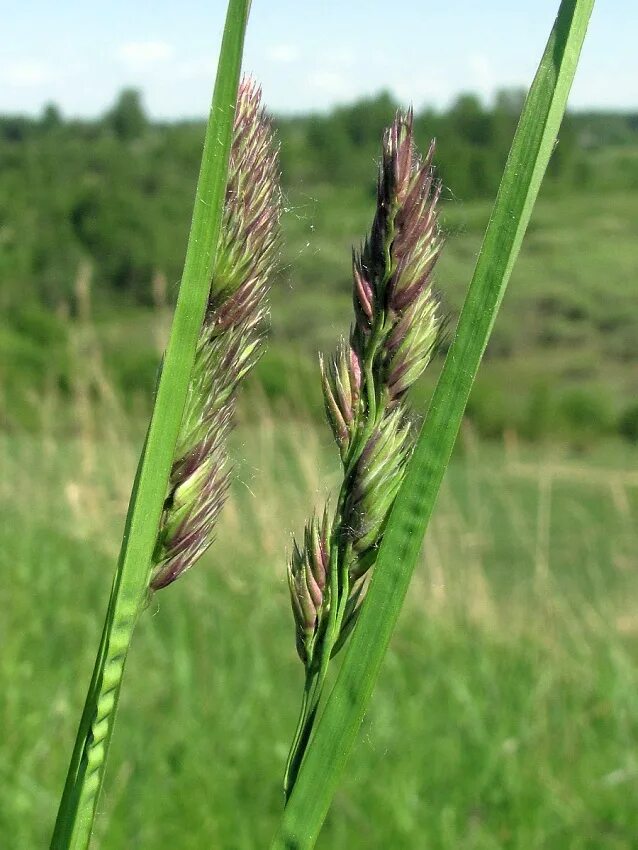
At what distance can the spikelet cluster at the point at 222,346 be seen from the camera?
10.3 inches

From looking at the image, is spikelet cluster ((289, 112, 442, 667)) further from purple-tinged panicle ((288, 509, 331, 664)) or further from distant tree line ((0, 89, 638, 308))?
distant tree line ((0, 89, 638, 308))

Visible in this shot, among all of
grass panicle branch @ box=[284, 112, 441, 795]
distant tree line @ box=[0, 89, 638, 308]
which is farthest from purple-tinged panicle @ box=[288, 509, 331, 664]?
distant tree line @ box=[0, 89, 638, 308]

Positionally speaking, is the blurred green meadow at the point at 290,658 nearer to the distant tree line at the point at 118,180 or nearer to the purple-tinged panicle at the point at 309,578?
the purple-tinged panicle at the point at 309,578

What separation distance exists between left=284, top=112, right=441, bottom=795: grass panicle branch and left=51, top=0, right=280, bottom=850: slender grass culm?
30 millimetres

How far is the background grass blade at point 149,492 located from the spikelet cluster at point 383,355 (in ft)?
0.14

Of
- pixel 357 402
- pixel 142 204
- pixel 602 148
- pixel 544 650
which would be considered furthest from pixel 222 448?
pixel 602 148

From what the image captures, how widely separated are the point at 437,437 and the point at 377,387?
1.0 inches

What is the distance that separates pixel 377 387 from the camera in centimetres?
27

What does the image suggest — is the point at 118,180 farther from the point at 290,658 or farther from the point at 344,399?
the point at 344,399

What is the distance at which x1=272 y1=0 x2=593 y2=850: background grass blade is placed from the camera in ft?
0.78

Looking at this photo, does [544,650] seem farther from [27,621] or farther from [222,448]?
[222,448]

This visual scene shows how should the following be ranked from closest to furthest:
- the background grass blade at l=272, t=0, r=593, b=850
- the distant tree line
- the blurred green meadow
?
1. the background grass blade at l=272, t=0, r=593, b=850
2. the blurred green meadow
3. the distant tree line

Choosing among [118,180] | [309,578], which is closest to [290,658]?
[309,578]

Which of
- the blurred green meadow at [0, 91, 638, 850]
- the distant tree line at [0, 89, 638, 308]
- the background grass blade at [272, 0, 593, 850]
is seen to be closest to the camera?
the background grass blade at [272, 0, 593, 850]
